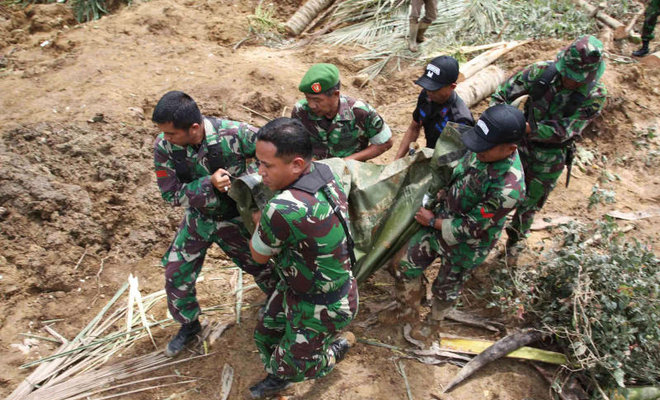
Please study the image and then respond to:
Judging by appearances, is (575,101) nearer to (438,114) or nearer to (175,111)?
(438,114)

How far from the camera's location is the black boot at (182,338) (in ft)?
Answer: 11.2

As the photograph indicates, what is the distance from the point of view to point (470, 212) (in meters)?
2.99

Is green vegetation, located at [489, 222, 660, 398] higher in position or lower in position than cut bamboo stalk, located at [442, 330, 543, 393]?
higher

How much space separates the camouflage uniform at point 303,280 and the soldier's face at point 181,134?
86 cm

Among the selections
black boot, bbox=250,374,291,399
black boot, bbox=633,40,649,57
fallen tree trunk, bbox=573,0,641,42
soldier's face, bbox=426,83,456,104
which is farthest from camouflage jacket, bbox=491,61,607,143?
fallen tree trunk, bbox=573,0,641,42

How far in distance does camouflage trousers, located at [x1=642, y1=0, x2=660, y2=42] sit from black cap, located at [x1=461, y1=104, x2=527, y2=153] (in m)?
6.33

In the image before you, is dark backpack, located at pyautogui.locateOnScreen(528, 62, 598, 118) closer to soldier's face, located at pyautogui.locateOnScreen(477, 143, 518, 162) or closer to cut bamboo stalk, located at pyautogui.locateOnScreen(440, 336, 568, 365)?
soldier's face, located at pyautogui.locateOnScreen(477, 143, 518, 162)

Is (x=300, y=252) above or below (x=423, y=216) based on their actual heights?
above

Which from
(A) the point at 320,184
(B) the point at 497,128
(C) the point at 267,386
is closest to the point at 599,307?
(B) the point at 497,128

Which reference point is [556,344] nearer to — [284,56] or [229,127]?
[229,127]

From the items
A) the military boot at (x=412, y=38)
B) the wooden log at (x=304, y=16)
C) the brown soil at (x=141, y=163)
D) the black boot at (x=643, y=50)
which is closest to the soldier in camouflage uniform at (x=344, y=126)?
the brown soil at (x=141, y=163)

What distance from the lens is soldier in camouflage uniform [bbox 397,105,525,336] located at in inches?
108

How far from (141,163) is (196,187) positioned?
7.55 feet

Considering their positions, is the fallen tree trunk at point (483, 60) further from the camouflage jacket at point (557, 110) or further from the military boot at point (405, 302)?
the military boot at point (405, 302)
